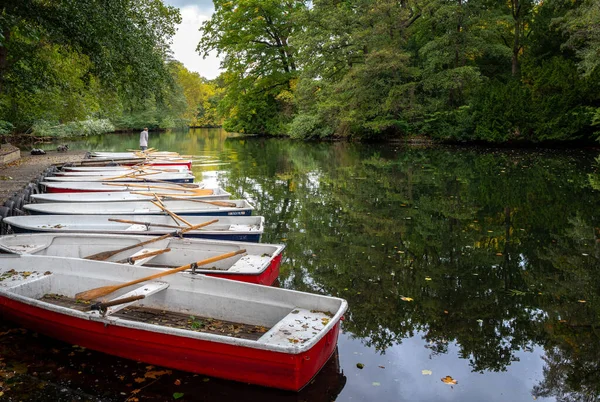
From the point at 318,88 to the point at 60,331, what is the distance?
3373 cm

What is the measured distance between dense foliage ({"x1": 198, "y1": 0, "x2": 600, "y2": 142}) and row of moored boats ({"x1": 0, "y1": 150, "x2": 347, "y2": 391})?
64.6 ft

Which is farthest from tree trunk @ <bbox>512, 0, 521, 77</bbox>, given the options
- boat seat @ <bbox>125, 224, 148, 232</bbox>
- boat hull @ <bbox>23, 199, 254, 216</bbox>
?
boat seat @ <bbox>125, 224, 148, 232</bbox>

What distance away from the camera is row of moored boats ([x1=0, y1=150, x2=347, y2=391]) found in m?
4.08

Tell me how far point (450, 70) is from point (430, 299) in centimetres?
2546

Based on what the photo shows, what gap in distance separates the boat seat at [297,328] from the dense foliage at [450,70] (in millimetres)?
20374

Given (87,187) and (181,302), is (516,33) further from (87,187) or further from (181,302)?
(181,302)

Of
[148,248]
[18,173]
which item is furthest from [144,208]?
[18,173]

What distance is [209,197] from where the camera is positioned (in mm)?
10156

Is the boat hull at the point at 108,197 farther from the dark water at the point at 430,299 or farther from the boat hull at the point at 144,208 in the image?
the dark water at the point at 430,299

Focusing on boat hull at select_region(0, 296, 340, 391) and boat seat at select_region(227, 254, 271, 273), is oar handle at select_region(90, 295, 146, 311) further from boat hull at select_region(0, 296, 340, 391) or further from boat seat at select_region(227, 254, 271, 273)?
boat seat at select_region(227, 254, 271, 273)

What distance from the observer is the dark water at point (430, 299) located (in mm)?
4230

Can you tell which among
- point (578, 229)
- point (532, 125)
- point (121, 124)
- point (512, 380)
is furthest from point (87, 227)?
point (121, 124)

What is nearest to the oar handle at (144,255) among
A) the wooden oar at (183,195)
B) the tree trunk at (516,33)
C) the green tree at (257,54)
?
the wooden oar at (183,195)

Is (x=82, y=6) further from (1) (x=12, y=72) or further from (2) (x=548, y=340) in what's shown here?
(2) (x=548, y=340)
